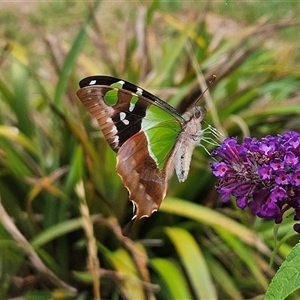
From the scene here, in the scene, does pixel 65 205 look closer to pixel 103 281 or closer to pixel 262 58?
pixel 103 281

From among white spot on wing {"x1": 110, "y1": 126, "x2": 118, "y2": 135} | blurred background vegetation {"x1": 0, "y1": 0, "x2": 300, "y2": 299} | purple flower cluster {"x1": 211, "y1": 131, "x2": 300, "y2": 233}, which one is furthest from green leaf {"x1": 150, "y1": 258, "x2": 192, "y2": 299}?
purple flower cluster {"x1": 211, "y1": 131, "x2": 300, "y2": 233}

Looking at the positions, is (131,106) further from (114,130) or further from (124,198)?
(124,198)

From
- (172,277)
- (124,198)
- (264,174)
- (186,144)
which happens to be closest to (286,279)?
(264,174)

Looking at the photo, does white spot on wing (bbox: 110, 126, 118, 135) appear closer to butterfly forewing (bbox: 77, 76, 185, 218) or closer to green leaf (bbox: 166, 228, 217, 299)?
butterfly forewing (bbox: 77, 76, 185, 218)

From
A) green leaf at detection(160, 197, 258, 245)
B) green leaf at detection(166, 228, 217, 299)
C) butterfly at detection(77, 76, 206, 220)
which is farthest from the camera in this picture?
green leaf at detection(160, 197, 258, 245)

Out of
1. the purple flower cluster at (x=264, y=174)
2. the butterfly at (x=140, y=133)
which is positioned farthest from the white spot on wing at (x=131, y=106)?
the purple flower cluster at (x=264, y=174)

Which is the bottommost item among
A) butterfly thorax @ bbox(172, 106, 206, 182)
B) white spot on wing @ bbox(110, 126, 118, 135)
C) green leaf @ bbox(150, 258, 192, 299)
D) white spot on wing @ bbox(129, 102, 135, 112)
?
green leaf @ bbox(150, 258, 192, 299)

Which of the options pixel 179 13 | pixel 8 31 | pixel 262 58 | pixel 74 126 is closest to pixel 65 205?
pixel 74 126
